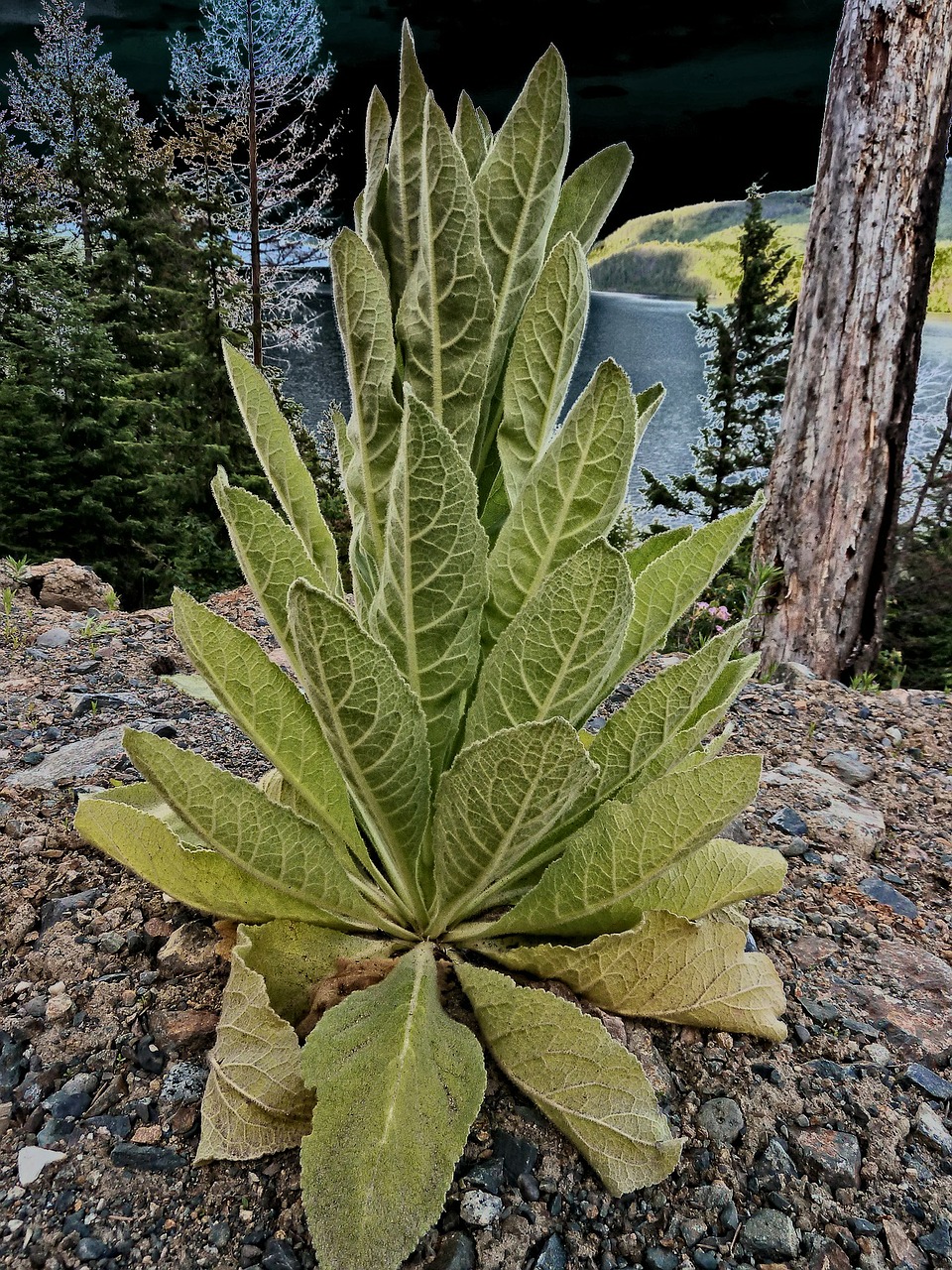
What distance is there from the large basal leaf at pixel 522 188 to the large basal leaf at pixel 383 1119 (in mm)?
804

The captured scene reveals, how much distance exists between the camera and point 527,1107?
3.28ft

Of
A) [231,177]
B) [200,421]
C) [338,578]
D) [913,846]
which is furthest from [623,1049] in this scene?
[231,177]

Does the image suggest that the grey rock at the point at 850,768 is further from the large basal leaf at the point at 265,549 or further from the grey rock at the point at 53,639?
the grey rock at the point at 53,639

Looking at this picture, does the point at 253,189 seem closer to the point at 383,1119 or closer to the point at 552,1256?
the point at 383,1119

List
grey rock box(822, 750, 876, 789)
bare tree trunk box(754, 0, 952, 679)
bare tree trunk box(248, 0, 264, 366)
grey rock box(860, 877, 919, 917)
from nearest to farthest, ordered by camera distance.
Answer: grey rock box(860, 877, 919, 917)
grey rock box(822, 750, 876, 789)
bare tree trunk box(754, 0, 952, 679)
bare tree trunk box(248, 0, 264, 366)

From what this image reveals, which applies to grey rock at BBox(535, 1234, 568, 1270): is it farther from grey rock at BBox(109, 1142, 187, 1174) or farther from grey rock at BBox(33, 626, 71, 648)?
grey rock at BBox(33, 626, 71, 648)

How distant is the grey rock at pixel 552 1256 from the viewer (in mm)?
834

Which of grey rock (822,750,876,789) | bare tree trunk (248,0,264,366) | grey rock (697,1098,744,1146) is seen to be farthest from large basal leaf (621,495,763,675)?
bare tree trunk (248,0,264,366)

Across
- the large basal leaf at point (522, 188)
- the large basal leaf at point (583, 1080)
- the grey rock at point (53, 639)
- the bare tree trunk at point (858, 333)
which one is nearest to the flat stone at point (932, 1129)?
the large basal leaf at point (583, 1080)

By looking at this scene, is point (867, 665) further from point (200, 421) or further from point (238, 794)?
point (200, 421)

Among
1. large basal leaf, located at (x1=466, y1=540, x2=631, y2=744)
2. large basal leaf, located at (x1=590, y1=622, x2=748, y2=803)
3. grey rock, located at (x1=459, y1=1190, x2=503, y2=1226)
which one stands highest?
large basal leaf, located at (x1=466, y1=540, x2=631, y2=744)

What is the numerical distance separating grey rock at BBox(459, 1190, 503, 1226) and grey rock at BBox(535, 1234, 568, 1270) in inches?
2.2

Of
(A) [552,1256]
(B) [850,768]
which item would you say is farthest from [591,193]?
(B) [850,768]

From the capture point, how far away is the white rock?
0.87 meters
